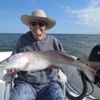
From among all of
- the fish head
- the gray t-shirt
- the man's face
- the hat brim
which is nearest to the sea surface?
the hat brim

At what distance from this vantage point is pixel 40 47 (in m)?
2.93

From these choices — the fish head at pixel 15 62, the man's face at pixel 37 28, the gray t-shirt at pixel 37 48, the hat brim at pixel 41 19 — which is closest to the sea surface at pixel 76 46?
the hat brim at pixel 41 19

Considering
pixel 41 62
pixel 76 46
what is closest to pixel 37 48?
pixel 41 62

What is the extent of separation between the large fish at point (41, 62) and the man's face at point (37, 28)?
35 centimetres

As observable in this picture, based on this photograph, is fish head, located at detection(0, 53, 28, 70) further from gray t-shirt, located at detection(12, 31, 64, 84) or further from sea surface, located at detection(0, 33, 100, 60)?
sea surface, located at detection(0, 33, 100, 60)

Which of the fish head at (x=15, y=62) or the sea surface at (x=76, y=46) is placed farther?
the sea surface at (x=76, y=46)

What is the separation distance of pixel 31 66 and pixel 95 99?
1.83 m

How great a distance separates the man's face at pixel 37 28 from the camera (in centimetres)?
287

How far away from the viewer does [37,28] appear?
286cm

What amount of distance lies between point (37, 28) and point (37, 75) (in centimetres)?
81

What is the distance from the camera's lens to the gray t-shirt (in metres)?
2.75

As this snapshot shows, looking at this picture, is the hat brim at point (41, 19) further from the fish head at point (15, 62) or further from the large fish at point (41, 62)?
the fish head at point (15, 62)

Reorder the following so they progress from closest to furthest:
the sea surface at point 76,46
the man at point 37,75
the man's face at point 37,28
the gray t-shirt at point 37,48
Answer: the man at point 37,75, the gray t-shirt at point 37,48, the man's face at point 37,28, the sea surface at point 76,46

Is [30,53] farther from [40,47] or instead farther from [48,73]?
[48,73]
